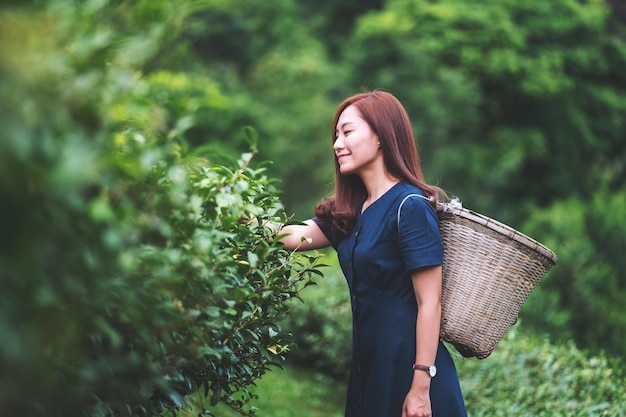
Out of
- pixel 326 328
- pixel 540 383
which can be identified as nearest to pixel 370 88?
pixel 326 328

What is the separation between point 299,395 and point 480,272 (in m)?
4.12

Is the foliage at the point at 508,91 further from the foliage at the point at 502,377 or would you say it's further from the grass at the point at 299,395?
the grass at the point at 299,395

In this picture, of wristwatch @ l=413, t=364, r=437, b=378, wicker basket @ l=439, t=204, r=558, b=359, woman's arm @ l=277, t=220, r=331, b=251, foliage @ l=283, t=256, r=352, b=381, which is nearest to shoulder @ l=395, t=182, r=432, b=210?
wicker basket @ l=439, t=204, r=558, b=359

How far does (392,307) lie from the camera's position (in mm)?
2641

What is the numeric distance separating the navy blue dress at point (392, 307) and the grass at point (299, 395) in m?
2.95

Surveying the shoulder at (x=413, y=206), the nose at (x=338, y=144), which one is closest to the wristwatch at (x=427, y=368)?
the shoulder at (x=413, y=206)

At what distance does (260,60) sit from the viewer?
1802cm

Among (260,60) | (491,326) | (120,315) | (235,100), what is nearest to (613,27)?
(260,60)

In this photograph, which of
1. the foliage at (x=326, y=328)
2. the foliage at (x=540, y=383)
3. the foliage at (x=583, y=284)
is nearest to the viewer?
the foliage at (x=540, y=383)

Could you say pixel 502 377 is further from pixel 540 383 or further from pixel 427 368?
pixel 427 368

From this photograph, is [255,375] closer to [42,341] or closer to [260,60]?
[42,341]

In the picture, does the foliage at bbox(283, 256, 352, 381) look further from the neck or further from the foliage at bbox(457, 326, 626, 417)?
the neck

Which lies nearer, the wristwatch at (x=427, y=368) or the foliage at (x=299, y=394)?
the wristwatch at (x=427, y=368)

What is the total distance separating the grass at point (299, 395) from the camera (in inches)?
232
